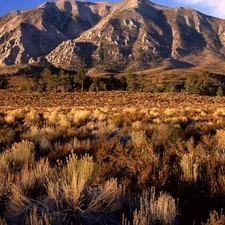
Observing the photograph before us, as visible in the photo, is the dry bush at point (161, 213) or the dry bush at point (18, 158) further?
the dry bush at point (18, 158)

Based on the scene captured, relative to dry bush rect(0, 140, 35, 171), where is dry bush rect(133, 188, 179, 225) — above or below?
above

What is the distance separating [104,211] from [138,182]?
0.97m

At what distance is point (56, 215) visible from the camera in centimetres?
324

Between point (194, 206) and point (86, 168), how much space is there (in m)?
1.76

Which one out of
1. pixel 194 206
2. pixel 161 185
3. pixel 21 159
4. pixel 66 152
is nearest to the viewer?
pixel 194 206

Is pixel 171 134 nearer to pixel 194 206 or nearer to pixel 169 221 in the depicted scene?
pixel 194 206

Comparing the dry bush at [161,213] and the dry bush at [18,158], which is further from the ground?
the dry bush at [161,213]

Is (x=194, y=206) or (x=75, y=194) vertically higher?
(x=75, y=194)

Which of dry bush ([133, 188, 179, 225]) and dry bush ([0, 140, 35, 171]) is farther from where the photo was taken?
dry bush ([0, 140, 35, 171])

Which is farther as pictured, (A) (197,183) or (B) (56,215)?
(A) (197,183)

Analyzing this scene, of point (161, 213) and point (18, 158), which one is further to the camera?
A: point (18, 158)

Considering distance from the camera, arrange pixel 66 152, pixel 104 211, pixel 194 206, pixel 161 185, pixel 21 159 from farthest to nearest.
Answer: pixel 66 152, pixel 21 159, pixel 161 185, pixel 194 206, pixel 104 211

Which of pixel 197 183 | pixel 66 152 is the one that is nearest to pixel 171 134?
pixel 66 152

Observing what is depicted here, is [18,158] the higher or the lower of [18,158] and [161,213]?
the lower
